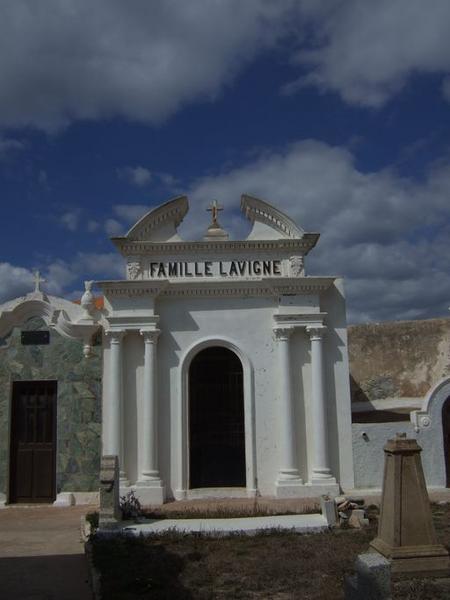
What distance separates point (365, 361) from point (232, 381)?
8.90 m

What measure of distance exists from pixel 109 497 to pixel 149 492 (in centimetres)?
236

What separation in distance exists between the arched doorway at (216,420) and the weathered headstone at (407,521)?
19.9ft

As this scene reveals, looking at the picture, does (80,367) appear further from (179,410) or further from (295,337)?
(295,337)

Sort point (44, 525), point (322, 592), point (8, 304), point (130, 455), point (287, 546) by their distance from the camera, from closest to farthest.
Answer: point (322, 592) → point (287, 546) → point (44, 525) → point (130, 455) → point (8, 304)

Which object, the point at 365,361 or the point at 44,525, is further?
the point at 365,361

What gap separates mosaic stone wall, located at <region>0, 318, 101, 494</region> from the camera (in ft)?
43.9

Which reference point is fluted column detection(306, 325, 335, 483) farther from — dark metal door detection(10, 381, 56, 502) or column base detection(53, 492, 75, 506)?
dark metal door detection(10, 381, 56, 502)

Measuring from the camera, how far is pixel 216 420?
45.2ft

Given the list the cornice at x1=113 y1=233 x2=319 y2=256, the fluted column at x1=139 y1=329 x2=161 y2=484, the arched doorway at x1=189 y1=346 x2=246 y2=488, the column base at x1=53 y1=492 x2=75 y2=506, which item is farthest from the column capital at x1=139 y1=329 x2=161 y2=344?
the column base at x1=53 y1=492 x2=75 y2=506

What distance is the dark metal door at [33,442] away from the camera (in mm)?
13602

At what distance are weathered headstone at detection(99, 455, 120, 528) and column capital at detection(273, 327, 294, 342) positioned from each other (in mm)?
4561

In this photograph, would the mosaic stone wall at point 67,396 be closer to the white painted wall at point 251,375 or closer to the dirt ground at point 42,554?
the white painted wall at point 251,375

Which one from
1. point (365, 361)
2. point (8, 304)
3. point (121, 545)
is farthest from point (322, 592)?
point (365, 361)

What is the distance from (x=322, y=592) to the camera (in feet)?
22.9
